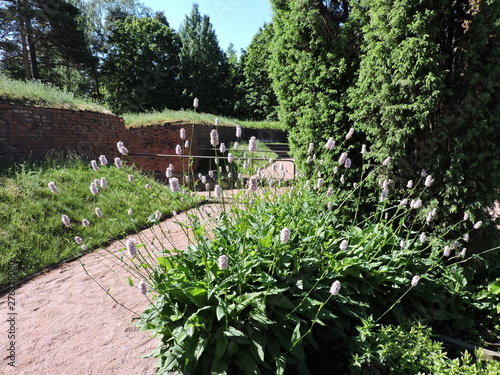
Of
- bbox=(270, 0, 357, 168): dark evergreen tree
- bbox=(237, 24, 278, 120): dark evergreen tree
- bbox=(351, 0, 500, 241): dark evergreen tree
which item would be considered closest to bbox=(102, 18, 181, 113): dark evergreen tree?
bbox=(237, 24, 278, 120): dark evergreen tree

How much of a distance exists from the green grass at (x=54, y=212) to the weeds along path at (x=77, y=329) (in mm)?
504

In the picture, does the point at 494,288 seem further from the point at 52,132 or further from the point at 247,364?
the point at 52,132

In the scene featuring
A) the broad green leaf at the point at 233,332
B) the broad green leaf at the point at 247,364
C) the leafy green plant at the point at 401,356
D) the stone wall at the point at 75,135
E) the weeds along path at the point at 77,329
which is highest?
the stone wall at the point at 75,135

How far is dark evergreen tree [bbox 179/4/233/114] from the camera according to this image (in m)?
29.5

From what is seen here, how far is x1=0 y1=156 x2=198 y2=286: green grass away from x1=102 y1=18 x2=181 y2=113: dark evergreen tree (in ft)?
77.6

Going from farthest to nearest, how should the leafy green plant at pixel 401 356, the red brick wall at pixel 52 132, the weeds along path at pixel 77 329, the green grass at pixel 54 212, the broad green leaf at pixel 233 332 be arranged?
the red brick wall at pixel 52 132, the green grass at pixel 54 212, the weeds along path at pixel 77 329, the leafy green plant at pixel 401 356, the broad green leaf at pixel 233 332

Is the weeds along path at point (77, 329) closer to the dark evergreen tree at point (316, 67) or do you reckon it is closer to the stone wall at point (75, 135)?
the stone wall at point (75, 135)

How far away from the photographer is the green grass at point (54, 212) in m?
3.92

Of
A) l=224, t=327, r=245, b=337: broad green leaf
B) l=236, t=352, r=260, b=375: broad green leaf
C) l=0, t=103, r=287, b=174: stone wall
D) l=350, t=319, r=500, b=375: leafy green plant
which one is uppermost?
l=0, t=103, r=287, b=174: stone wall

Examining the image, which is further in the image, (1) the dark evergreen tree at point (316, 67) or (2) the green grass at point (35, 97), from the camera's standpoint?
(2) the green grass at point (35, 97)

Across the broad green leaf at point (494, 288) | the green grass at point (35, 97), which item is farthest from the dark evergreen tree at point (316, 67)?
the green grass at point (35, 97)

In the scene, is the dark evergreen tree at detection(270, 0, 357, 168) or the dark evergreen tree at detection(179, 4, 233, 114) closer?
the dark evergreen tree at detection(270, 0, 357, 168)

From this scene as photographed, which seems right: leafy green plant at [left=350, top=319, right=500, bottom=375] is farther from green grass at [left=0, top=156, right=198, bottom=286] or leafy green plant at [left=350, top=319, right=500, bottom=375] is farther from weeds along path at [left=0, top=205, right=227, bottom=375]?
green grass at [left=0, top=156, right=198, bottom=286]

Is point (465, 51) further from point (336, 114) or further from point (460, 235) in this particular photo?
point (460, 235)
